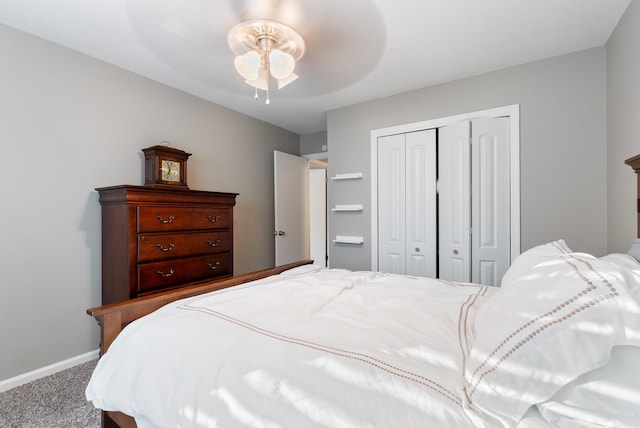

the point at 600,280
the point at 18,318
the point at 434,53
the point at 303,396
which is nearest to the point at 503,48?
the point at 434,53

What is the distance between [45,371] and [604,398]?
317 centimetres

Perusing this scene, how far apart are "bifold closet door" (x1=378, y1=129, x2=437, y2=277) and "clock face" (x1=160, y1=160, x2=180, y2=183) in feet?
6.93

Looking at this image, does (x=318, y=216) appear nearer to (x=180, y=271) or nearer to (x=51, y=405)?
(x=180, y=271)

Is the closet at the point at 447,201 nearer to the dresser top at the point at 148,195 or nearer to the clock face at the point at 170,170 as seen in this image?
the dresser top at the point at 148,195

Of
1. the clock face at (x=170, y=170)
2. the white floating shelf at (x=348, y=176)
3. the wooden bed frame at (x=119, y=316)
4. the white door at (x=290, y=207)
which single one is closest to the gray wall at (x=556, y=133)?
the white floating shelf at (x=348, y=176)

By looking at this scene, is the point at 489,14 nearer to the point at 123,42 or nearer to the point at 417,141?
the point at 417,141

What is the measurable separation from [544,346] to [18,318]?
3041 millimetres

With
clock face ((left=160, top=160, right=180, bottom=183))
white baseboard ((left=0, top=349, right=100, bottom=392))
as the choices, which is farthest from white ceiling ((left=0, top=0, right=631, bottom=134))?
white baseboard ((left=0, top=349, right=100, bottom=392))

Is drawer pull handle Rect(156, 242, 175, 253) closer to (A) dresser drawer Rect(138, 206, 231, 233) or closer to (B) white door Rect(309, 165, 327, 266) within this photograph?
(A) dresser drawer Rect(138, 206, 231, 233)

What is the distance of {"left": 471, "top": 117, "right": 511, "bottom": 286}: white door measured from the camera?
9.04 ft

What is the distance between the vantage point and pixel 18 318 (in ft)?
7.00

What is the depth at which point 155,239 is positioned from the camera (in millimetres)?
2381

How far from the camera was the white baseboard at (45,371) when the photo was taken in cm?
206

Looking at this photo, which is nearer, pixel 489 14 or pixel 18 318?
pixel 489 14
